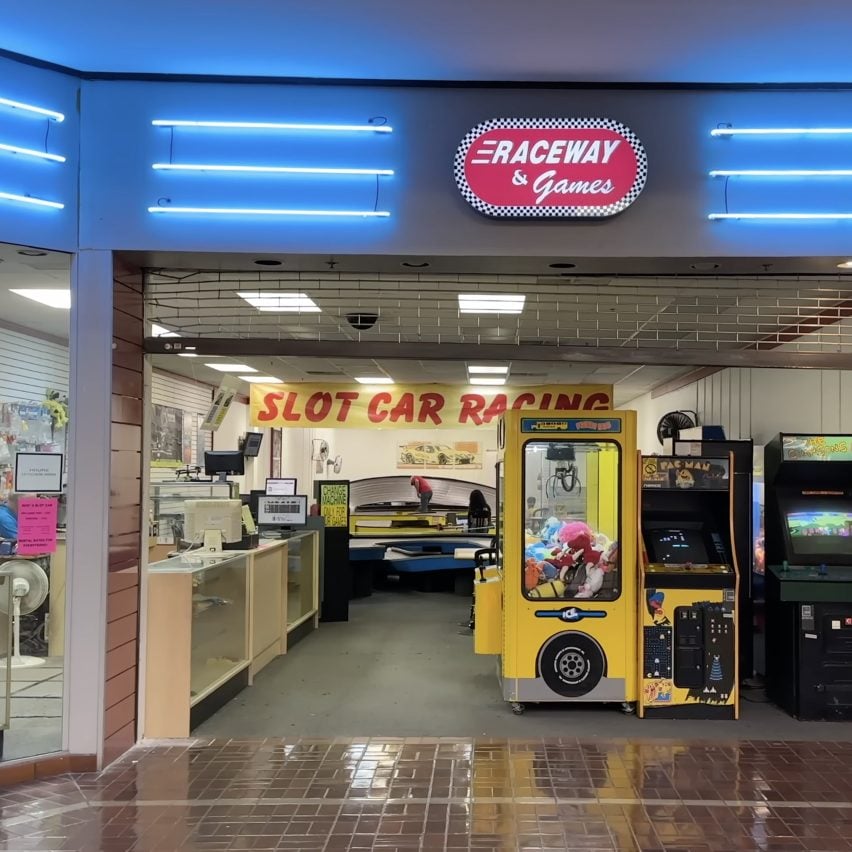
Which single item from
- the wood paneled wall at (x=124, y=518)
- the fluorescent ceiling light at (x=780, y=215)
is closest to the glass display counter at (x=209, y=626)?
the wood paneled wall at (x=124, y=518)

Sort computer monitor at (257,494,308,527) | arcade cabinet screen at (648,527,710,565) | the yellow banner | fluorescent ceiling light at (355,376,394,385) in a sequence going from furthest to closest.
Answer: fluorescent ceiling light at (355,376,394,385) < the yellow banner < computer monitor at (257,494,308,527) < arcade cabinet screen at (648,527,710,565)

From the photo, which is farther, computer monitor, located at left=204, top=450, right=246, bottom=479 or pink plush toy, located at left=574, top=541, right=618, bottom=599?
computer monitor, located at left=204, top=450, right=246, bottom=479

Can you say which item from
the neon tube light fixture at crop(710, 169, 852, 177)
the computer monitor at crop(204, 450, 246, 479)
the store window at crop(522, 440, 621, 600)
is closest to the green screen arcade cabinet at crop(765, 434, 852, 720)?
the store window at crop(522, 440, 621, 600)

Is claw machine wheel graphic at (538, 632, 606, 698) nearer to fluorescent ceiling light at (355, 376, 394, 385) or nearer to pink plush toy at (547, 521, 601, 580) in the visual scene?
pink plush toy at (547, 521, 601, 580)

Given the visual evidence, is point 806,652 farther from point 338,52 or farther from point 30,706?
point 30,706

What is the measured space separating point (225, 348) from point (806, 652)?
454 cm

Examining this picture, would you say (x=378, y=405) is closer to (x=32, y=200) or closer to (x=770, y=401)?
(x=770, y=401)

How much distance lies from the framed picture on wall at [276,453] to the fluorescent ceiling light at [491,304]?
398 inches

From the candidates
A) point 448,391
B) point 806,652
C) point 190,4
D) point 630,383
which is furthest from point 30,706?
point 630,383

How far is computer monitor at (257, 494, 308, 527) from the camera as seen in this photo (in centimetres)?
792

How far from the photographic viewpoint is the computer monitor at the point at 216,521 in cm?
642

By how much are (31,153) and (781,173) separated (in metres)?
4.44

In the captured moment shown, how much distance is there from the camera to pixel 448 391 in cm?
1117

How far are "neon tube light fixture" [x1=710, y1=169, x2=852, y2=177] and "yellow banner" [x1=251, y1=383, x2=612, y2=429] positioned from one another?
21.2ft
